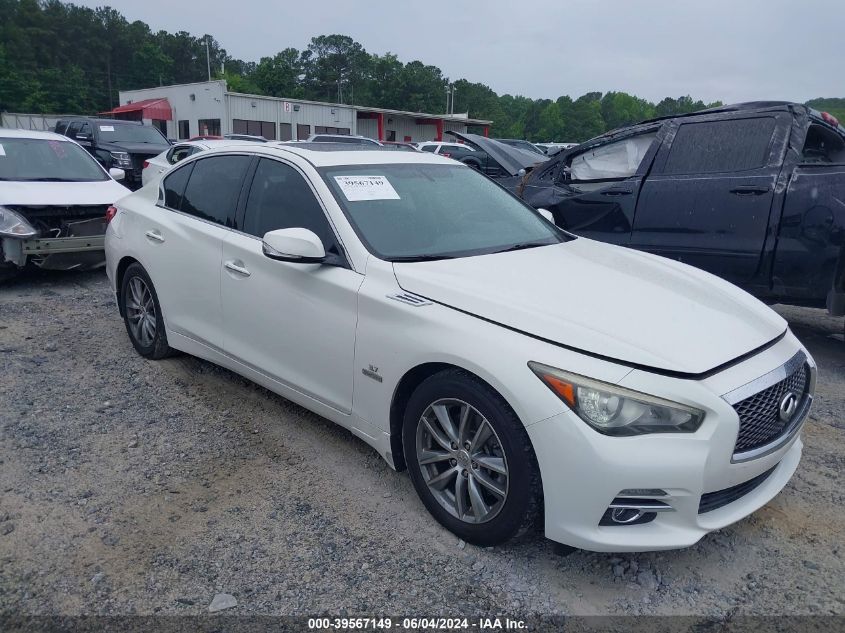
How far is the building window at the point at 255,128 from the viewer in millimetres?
40375

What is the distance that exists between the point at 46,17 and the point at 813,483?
9831cm

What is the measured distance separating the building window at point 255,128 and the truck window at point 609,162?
36.5 metres

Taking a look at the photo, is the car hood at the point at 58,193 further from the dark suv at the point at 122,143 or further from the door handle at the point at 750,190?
the dark suv at the point at 122,143

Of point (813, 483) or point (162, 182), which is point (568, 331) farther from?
point (162, 182)

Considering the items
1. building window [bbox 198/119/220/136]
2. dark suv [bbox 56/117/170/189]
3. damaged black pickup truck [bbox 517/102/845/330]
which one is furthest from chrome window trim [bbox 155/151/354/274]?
building window [bbox 198/119/220/136]

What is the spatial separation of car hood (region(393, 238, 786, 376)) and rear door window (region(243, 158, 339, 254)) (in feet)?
2.01

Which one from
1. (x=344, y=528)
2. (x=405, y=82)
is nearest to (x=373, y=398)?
(x=344, y=528)

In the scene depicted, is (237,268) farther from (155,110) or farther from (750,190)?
(155,110)

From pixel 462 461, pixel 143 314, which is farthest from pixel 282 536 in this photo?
pixel 143 314

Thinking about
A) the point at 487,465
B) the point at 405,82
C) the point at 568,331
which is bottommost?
the point at 487,465

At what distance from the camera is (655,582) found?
262 centimetres

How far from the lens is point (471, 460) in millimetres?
2697

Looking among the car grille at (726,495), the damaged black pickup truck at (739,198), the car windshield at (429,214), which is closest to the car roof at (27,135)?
the car windshield at (429,214)

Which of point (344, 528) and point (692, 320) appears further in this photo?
point (344, 528)
